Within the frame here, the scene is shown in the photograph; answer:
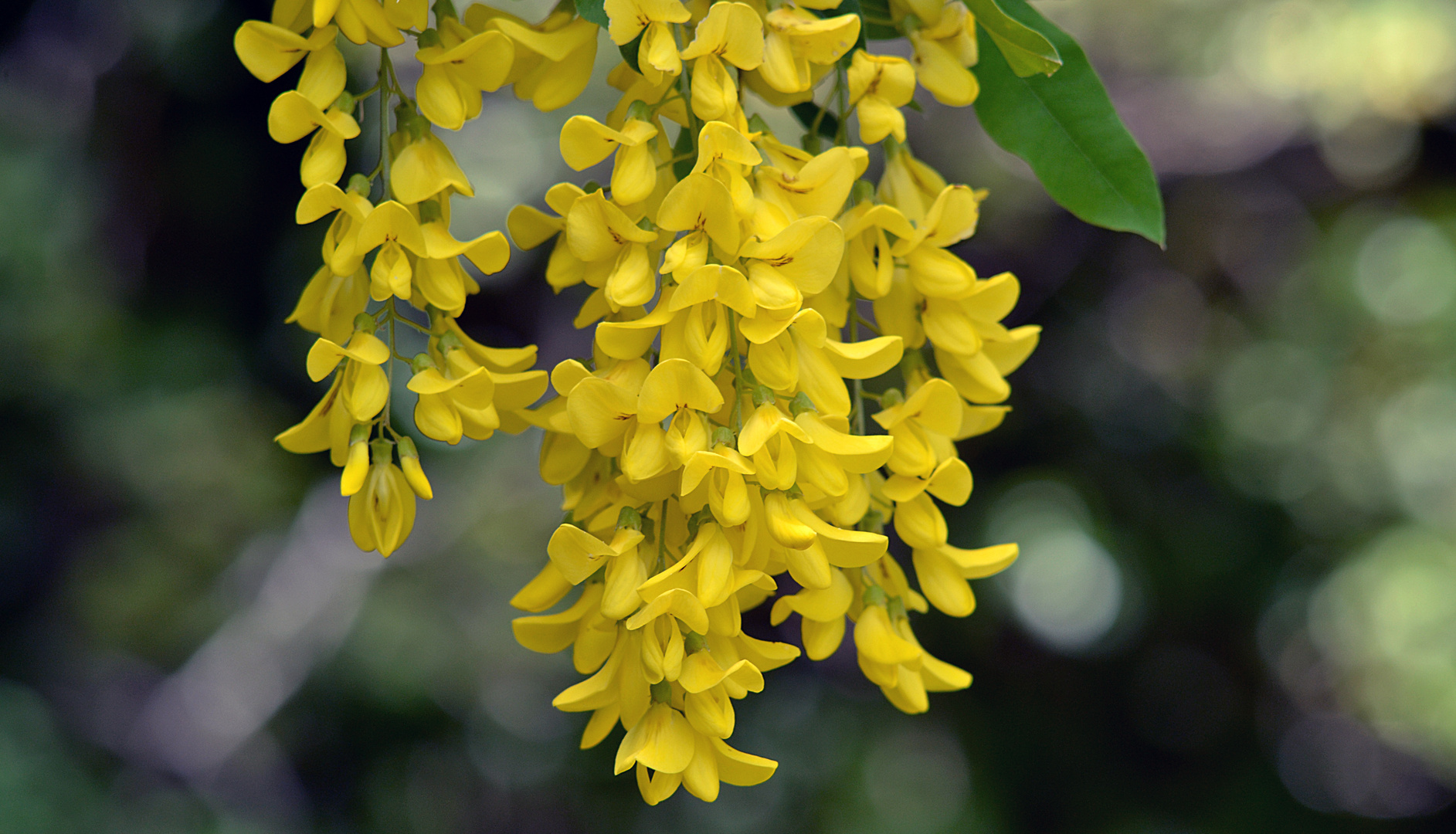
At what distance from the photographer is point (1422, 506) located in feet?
3.94

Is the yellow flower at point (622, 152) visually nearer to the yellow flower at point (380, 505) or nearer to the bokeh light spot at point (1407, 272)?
the yellow flower at point (380, 505)

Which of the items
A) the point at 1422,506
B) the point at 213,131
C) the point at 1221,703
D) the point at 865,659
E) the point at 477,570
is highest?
the point at 865,659

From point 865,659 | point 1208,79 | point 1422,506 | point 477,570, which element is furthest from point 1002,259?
point 865,659

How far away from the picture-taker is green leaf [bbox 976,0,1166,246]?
34 cm

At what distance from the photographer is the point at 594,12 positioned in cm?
28

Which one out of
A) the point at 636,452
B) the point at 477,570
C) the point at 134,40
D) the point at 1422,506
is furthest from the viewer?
the point at 477,570

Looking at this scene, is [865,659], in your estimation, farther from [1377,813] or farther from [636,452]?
[1377,813]

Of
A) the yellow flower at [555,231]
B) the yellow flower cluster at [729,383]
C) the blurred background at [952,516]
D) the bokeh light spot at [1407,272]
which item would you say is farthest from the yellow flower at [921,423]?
the bokeh light spot at [1407,272]

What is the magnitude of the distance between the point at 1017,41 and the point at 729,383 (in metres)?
0.14

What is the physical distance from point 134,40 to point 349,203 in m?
1.06

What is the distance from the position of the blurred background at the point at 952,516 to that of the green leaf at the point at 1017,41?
918mm

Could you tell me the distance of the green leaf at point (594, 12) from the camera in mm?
279

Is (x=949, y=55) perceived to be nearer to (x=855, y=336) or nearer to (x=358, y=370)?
(x=855, y=336)

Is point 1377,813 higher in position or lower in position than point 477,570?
higher
